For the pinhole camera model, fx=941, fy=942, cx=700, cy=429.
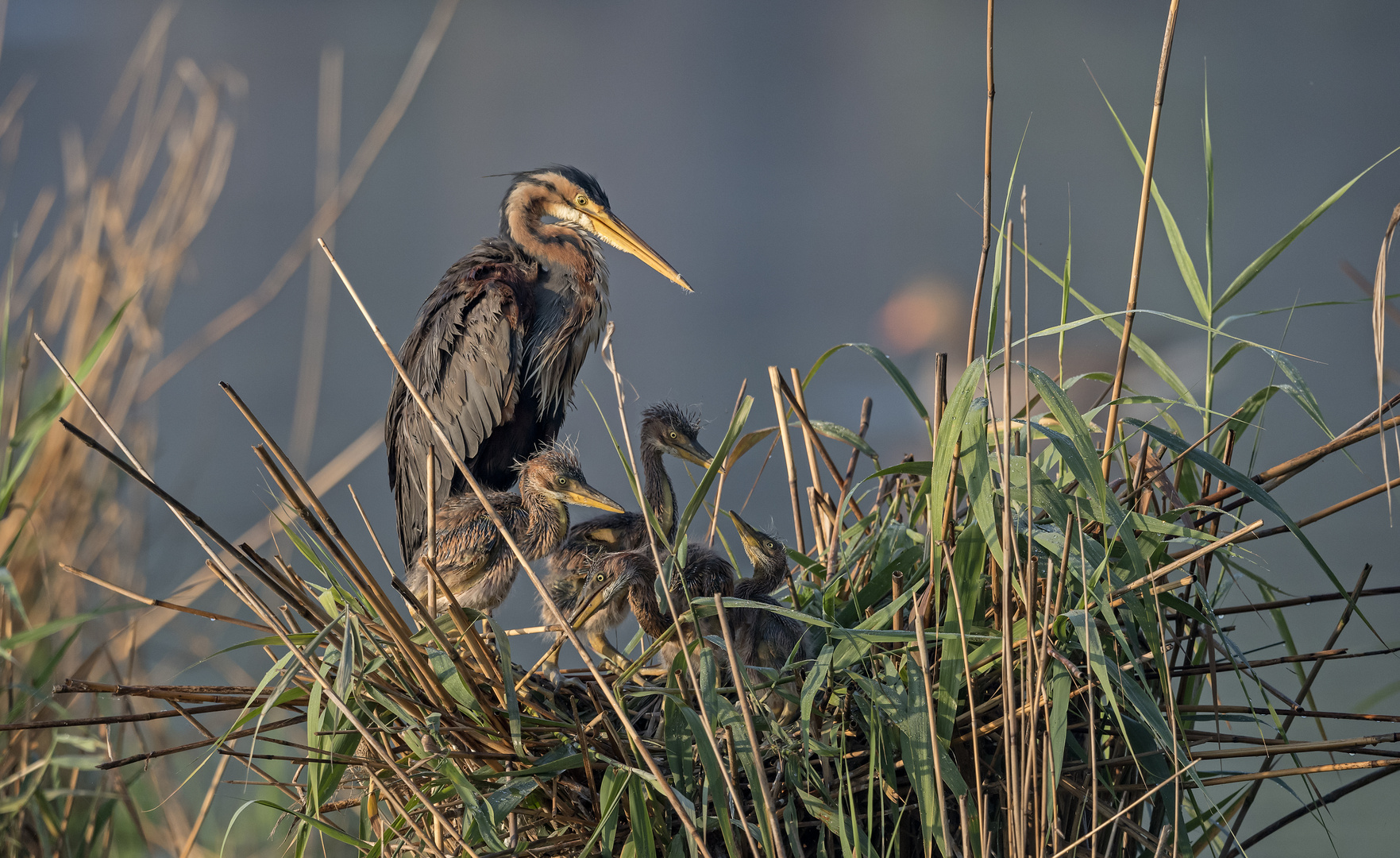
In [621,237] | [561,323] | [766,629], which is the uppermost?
[621,237]

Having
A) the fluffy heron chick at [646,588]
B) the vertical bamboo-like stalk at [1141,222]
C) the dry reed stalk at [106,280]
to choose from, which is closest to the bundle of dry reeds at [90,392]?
the dry reed stalk at [106,280]

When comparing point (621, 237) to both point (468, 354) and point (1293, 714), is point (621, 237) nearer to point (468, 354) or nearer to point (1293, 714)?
point (468, 354)

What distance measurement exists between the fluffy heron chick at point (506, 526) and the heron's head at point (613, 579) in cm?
12

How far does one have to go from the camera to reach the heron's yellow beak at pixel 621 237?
5.35 feet

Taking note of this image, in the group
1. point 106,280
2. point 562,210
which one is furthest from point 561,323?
point 106,280

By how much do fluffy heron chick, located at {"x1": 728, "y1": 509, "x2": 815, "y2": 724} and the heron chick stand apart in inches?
4.4

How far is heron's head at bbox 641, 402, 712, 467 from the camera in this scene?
1.31 meters

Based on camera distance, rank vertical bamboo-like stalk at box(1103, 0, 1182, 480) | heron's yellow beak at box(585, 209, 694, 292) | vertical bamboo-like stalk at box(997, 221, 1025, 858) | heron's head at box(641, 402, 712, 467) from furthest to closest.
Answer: heron's yellow beak at box(585, 209, 694, 292) → heron's head at box(641, 402, 712, 467) → vertical bamboo-like stalk at box(1103, 0, 1182, 480) → vertical bamboo-like stalk at box(997, 221, 1025, 858)

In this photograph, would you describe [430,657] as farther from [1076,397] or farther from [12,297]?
[1076,397]

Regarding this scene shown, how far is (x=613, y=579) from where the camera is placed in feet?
3.29

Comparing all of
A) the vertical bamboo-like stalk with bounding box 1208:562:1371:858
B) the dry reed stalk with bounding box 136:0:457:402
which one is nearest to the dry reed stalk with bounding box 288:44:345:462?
the dry reed stalk with bounding box 136:0:457:402

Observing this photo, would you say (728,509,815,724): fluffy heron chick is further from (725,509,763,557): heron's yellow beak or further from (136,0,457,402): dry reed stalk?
(136,0,457,402): dry reed stalk

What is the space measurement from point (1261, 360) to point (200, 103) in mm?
2092

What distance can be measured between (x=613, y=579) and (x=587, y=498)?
0.23 metres
